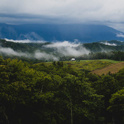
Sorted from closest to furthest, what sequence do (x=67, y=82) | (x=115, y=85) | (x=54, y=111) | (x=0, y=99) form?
1. (x=0, y=99)
2. (x=67, y=82)
3. (x=54, y=111)
4. (x=115, y=85)


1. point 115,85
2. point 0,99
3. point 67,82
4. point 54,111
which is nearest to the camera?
point 0,99

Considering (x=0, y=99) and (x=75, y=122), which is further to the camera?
(x=75, y=122)

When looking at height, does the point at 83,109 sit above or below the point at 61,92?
below

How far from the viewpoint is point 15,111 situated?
101ft

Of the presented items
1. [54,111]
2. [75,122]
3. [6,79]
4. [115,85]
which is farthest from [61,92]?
[115,85]

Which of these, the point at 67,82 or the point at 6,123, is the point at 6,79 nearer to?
the point at 6,123

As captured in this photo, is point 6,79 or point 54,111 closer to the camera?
point 6,79

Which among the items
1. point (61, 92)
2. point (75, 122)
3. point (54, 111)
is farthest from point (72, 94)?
point (75, 122)

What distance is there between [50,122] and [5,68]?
42.0ft

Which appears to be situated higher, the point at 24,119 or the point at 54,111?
the point at 54,111

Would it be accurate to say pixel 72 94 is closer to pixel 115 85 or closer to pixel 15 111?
pixel 15 111

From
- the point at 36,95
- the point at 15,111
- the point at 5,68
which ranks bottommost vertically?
the point at 15,111

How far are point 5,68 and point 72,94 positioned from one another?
1308cm

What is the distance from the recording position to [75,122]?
31109mm
